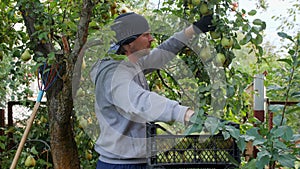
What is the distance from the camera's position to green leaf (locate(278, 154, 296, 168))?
3.53 ft

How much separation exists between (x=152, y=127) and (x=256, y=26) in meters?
Result: 0.52

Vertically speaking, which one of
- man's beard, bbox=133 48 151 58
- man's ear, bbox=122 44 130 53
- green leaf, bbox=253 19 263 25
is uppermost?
green leaf, bbox=253 19 263 25

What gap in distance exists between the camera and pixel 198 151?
1230 millimetres

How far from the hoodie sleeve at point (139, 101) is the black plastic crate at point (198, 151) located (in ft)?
0.21

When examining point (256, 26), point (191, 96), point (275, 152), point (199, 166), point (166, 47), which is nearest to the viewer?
point (275, 152)

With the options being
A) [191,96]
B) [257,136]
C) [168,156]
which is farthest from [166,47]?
[257,136]

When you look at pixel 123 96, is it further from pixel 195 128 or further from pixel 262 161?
pixel 262 161

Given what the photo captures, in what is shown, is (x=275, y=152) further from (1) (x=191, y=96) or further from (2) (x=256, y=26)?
(1) (x=191, y=96)

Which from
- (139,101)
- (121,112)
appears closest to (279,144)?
(139,101)

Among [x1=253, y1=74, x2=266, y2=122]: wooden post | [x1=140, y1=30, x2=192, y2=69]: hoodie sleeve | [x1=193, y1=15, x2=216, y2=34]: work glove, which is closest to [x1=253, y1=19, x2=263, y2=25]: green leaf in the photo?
[x1=193, y1=15, x2=216, y2=34]: work glove

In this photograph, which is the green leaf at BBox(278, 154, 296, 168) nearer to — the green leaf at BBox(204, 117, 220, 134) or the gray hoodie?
the green leaf at BBox(204, 117, 220, 134)

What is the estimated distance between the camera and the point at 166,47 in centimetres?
194

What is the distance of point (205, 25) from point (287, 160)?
72 cm

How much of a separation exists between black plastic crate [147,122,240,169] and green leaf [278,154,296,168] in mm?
149
